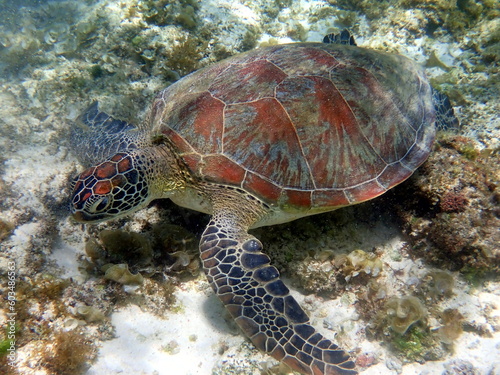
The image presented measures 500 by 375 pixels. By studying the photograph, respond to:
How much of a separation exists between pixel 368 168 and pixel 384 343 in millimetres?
1521

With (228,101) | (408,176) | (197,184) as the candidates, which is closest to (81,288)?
(197,184)

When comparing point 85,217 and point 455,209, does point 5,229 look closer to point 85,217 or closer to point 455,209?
point 85,217

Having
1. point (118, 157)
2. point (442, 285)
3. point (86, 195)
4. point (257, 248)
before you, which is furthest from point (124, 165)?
point (442, 285)

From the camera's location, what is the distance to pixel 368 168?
2572 mm

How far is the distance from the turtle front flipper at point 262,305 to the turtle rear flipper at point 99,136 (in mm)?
1514

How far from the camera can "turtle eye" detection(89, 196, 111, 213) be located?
2312 millimetres

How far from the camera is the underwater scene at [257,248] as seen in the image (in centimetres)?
215

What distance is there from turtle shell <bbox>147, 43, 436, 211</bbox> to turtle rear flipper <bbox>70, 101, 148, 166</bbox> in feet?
1.57

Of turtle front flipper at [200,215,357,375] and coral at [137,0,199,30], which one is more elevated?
coral at [137,0,199,30]

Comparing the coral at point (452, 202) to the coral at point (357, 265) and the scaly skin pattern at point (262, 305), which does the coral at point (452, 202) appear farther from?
the scaly skin pattern at point (262, 305)

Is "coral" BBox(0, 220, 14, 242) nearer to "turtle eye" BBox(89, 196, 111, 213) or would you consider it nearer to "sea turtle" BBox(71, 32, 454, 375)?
"sea turtle" BBox(71, 32, 454, 375)

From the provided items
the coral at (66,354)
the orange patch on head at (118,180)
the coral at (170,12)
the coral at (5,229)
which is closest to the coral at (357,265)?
the orange patch on head at (118,180)

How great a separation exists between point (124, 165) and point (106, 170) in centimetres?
15

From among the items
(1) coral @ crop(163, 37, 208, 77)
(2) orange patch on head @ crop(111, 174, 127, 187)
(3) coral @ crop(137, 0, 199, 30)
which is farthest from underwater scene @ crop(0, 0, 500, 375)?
(3) coral @ crop(137, 0, 199, 30)
